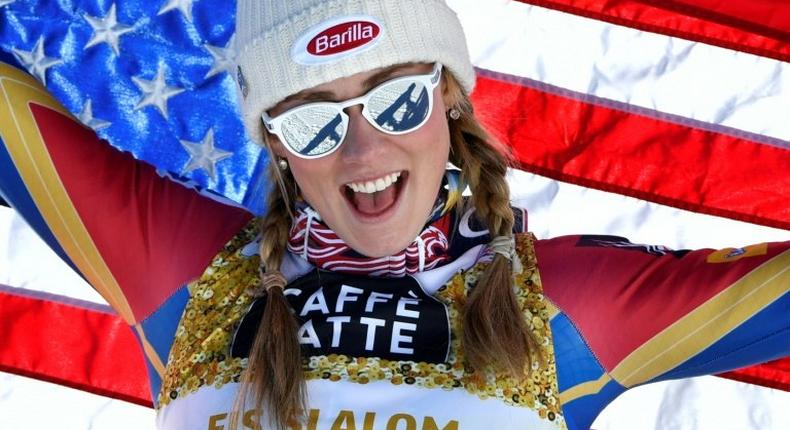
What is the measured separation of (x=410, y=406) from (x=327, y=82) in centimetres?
62

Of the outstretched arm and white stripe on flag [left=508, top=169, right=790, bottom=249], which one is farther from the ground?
white stripe on flag [left=508, top=169, right=790, bottom=249]

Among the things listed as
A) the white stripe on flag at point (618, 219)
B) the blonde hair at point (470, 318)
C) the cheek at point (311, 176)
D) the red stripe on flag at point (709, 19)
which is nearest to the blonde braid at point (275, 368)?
the blonde hair at point (470, 318)

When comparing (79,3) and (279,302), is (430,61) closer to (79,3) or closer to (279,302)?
(279,302)

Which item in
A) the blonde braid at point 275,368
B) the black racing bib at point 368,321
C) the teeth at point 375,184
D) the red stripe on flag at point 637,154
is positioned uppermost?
the red stripe on flag at point 637,154

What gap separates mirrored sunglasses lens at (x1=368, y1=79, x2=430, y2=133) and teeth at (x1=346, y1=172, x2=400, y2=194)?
103 millimetres

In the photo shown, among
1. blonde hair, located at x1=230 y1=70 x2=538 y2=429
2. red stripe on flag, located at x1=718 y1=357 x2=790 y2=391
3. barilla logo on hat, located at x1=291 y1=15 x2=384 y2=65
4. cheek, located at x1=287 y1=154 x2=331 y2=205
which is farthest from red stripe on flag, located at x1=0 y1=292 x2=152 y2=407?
red stripe on flag, located at x1=718 y1=357 x2=790 y2=391

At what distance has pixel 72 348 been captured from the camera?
121 inches

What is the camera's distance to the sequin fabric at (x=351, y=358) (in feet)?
6.52

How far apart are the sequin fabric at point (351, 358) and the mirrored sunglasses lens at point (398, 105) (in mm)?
377

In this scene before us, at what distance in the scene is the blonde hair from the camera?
6.47 feet

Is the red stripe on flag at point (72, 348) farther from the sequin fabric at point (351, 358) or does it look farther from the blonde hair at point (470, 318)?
the blonde hair at point (470, 318)

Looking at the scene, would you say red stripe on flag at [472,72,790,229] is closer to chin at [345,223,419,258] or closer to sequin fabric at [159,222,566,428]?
sequin fabric at [159,222,566,428]

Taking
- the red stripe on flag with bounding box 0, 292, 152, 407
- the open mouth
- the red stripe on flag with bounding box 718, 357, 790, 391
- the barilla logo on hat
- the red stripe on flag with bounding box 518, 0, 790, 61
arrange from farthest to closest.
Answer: the red stripe on flag with bounding box 0, 292, 152, 407
the red stripe on flag with bounding box 718, 357, 790, 391
the red stripe on flag with bounding box 518, 0, 790, 61
the open mouth
the barilla logo on hat

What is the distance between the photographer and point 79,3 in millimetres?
2869
